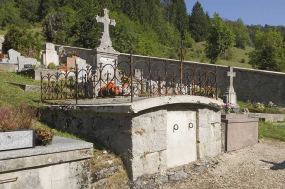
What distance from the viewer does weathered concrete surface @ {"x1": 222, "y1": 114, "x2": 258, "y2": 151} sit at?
6309 mm

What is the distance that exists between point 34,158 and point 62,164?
374mm

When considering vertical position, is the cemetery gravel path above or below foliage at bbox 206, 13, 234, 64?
below

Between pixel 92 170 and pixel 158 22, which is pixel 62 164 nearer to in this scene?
pixel 92 170

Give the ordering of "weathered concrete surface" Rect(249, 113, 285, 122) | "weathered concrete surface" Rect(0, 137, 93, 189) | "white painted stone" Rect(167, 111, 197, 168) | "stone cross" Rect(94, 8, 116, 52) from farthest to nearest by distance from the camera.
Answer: "weathered concrete surface" Rect(249, 113, 285, 122), "stone cross" Rect(94, 8, 116, 52), "white painted stone" Rect(167, 111, 197, 168), "weathered concrete surface" Rect(0, 137, 93, 189)

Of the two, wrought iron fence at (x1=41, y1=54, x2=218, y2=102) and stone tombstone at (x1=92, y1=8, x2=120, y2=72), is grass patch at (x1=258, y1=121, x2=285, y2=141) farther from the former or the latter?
stone tombstone at (x1=92, y1=8, x2=120, y2=72)

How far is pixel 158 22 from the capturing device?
46656 mm

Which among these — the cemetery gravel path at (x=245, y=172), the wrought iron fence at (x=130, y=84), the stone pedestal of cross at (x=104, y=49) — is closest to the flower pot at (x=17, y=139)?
the wrought iron fence at (x=130, y=84)

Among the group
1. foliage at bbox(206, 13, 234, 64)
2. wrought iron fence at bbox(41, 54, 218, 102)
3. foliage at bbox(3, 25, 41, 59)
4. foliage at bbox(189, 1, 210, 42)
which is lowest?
wrought iron fence at bbox(41, 54, 218, 102)

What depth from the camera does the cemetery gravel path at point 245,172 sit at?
462 centimetres

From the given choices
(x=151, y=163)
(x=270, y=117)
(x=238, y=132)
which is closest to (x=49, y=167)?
(x=151, y=163)

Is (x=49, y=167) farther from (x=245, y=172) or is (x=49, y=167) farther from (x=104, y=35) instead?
(x=104, y=35)

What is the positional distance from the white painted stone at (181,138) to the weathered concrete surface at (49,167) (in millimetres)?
1761

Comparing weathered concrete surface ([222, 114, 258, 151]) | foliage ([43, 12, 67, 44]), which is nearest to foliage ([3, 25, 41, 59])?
foliage ([43, 12, 67, 44])

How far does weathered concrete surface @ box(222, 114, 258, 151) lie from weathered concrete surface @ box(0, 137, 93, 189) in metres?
3.96
